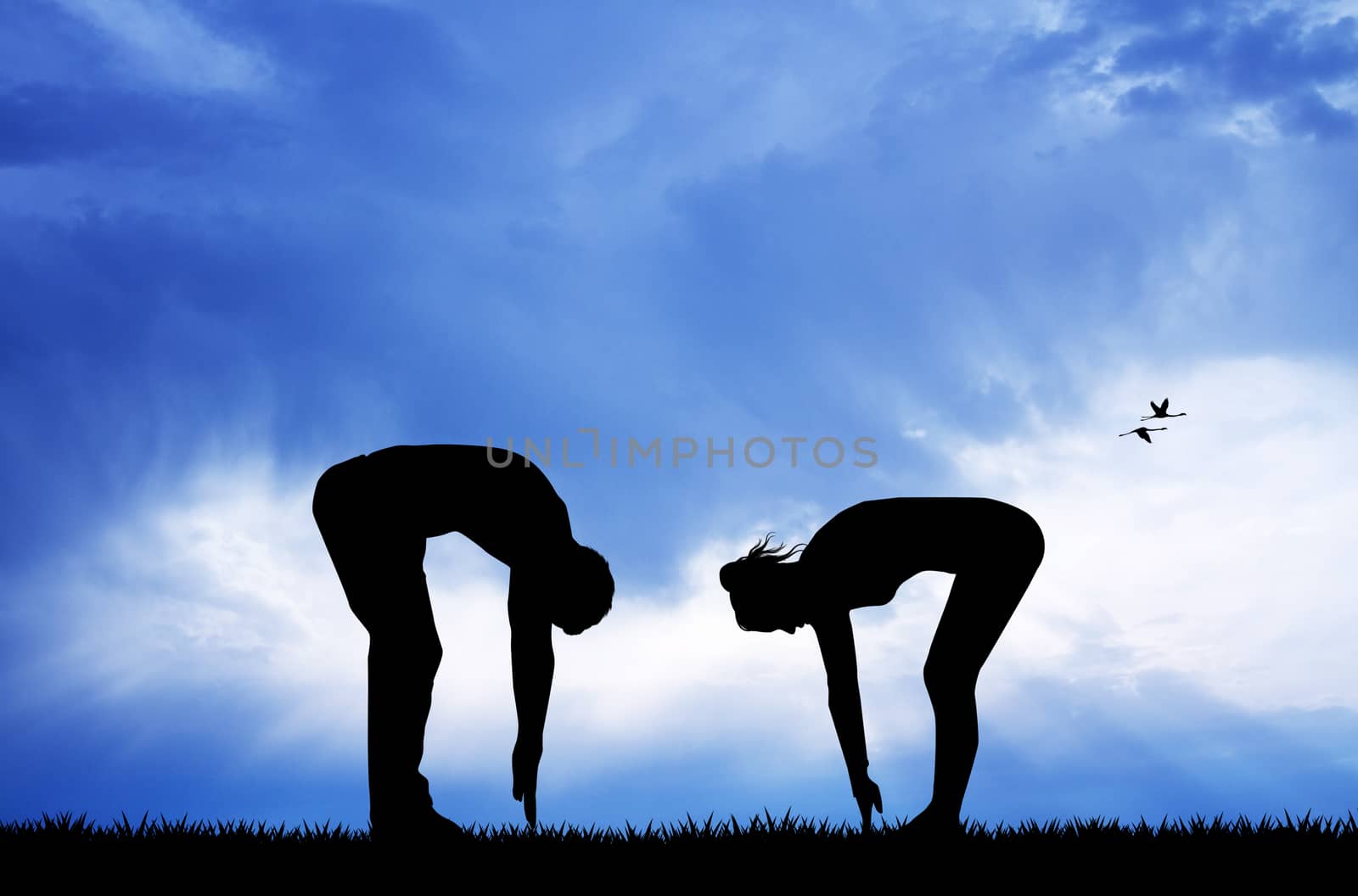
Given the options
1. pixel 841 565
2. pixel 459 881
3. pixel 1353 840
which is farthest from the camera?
pixel 841 565

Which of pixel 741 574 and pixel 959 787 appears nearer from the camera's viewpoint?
pixel 959 787

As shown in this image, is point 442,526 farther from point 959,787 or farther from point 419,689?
point 959,787

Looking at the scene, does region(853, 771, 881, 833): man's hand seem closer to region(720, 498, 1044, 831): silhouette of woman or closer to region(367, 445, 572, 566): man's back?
region(720, 498, 1044, 831): silhouette of woman

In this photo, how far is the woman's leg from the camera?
29.0 ft

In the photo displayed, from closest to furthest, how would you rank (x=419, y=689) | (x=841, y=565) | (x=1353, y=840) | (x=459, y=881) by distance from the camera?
(x=459, y=881), (x=419, y=689), (x=1353, y=840), (x=841, y=565)

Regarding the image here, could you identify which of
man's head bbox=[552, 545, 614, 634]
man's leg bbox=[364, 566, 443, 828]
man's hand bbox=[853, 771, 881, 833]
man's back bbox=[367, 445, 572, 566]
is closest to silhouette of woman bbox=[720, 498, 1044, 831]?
man's hand bbox=[853, 771, 881, 833]

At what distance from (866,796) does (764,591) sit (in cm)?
166

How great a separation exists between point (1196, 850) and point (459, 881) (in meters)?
4.92

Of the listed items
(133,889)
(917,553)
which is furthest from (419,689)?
(917,553)

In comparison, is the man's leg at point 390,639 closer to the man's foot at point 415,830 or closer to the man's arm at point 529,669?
the man's foot at point 415,830

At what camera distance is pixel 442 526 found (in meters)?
8.40

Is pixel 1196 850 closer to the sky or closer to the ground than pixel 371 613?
closer to the ground

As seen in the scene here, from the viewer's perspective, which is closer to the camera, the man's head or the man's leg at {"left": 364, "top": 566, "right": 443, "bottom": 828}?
the man's leg at {"left": 364, "top": 566, "right": 443, "bottom": 828}

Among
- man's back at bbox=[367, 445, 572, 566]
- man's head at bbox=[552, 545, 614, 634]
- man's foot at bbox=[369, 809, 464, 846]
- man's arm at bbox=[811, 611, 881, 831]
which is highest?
man's back at bbox=[367, 445, 572, 566]
